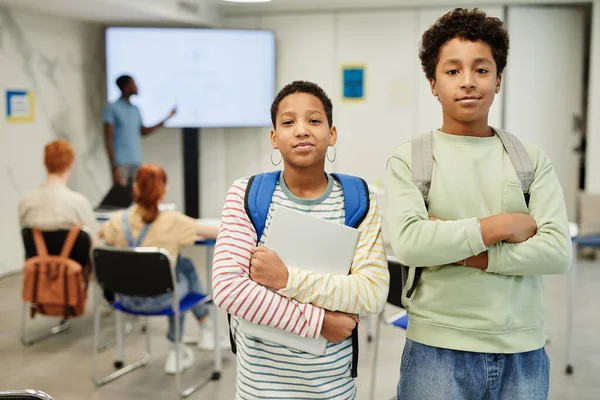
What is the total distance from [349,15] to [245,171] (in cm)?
207

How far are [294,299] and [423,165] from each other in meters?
0.43

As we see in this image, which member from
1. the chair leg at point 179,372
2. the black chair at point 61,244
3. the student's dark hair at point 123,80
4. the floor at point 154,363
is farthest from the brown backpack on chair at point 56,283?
the student's dark hair at point 123,80

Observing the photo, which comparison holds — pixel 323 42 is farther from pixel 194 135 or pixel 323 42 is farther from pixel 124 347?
pixel 124 347

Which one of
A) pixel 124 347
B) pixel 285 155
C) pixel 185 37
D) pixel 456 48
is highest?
pixel 185 37

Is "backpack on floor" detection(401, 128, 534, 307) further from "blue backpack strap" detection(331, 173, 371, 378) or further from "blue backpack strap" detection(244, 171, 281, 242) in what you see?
"blue backpack strap" detection(244, 171, 281, 242)

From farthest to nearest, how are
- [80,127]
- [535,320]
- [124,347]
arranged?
1. [80,127]
2. [124,347]
3. [535,320]

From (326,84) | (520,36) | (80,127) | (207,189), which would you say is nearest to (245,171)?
(207,189)

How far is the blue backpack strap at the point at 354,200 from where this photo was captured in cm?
154

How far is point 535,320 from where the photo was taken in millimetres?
1475

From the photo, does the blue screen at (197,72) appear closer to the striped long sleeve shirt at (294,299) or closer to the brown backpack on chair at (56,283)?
the brown backpack on chair at (56,283)

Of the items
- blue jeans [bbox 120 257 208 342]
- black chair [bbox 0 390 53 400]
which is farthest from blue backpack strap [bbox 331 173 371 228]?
blue jeans [bbox 120 257 208 342]

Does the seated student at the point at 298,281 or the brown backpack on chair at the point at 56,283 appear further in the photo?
the brown backpack on chair at the point at 56,283

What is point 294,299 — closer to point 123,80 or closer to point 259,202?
point 259,202

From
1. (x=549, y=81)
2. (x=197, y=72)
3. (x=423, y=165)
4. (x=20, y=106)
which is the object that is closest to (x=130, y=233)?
(x=423, y=165)
